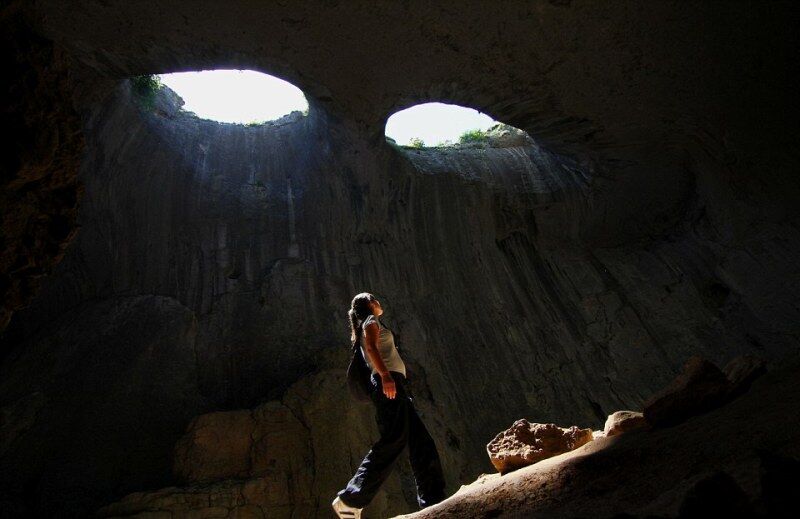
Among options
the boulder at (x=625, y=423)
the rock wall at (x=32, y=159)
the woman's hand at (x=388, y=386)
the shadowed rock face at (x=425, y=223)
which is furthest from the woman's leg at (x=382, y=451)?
the rock wall at (x=32, y=159)

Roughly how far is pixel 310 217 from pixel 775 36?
6.76 m

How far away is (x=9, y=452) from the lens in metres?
5.51

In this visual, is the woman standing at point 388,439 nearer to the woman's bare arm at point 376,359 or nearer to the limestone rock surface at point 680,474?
the woman's bare arm at point 376,359

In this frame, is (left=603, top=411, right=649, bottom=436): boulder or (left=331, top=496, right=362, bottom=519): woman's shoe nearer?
(left=331, top=496, right=362, bottom=519): woman's shoe

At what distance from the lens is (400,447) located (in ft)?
12.3

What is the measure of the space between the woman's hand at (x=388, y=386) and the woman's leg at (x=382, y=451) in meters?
0.10

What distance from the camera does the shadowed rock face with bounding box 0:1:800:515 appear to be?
17.6ft

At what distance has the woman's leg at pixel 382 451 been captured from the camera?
3.62m

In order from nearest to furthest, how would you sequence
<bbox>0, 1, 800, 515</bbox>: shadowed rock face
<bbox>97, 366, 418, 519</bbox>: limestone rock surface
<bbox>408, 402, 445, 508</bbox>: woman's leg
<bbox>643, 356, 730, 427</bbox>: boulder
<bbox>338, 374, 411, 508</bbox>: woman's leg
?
<bbox>643, 356, 730, 427</bbox>: boulder
<bbox>338, 374, 411, 508</bbox>: woman's leg
<bbox>408, 402, 445, 508</bbox>: woman's leg
<bbox>97, 366, 418, 519</bbox>: limestone rock surface
<bbox>0, 1, 800, 515</bbox>: shadowed rock face

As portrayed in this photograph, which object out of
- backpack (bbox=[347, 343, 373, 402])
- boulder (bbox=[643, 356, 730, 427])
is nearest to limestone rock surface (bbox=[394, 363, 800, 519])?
boulder (bbox=[643, 356, 730, 427])

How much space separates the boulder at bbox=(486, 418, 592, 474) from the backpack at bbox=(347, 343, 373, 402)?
1.13 meters

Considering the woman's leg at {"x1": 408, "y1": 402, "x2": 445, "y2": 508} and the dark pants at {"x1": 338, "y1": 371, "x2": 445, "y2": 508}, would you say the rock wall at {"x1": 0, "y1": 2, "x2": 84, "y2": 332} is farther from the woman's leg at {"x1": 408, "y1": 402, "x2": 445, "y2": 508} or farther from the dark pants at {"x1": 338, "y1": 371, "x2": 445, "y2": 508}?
the woman's leg at {"x1": 408, "y1": 402, "x2": 445, "y2": 508}

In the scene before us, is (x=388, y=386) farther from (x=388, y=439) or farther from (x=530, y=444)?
(x=530, y=444)

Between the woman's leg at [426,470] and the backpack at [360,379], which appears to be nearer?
the woman's leg at [426,470]
